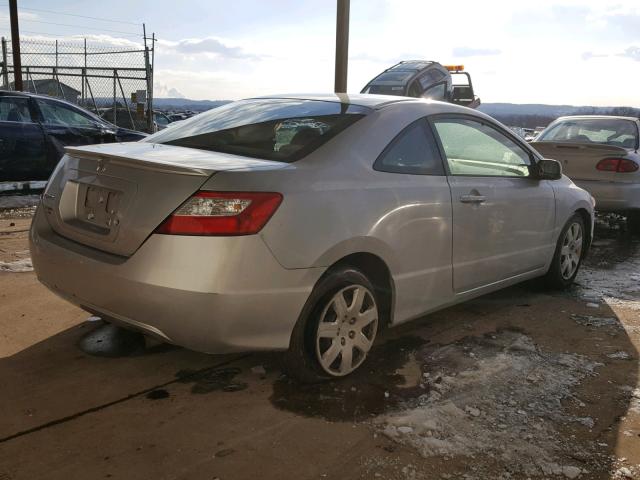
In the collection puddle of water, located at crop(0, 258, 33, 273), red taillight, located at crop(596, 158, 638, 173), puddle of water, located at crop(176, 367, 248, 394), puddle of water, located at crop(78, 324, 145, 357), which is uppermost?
red taillight, located at crop(596, 158, 638, 173)

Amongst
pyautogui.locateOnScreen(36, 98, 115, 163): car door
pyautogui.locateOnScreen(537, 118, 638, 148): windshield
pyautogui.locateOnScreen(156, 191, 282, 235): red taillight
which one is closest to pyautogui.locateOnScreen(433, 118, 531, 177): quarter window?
pyautogui.locateOnScreen(156, 191, 282, 235): red taillight

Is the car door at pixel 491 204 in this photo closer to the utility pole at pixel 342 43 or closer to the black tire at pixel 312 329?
the black tire at pixel 312 329

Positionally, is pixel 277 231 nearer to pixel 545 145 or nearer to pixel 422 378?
pixel 422 378

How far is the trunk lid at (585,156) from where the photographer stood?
7.97m

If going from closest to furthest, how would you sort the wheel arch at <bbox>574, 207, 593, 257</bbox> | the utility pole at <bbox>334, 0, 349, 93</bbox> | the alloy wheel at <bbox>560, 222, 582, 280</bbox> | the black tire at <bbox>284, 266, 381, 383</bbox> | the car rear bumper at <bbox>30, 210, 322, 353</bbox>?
1. the car rear bumper at <bbox>30, 210, 322, 353</bbox>
2. the black tire at <bbox>284, 266, 381, 383</bbox>
3. the alloy wheel at <bbox>560, 222, 582, 280</bbox>
4. the wheel arch at <bbox>574, 207, 593, 257</bbox>
5. the utility pole at <bbox>334, 0, 349, 93</bbox>

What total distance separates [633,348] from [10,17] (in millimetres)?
13716

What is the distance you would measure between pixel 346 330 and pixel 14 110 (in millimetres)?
7339

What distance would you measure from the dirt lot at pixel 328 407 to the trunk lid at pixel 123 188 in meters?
0.80

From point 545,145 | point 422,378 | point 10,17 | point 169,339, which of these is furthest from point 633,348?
point 10,17

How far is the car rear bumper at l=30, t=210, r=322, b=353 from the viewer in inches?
107

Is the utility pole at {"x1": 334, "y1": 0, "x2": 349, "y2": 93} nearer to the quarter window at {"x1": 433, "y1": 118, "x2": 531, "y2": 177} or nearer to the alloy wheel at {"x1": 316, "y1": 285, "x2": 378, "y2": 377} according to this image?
the quarter window at {"x1": 433, "y1": 118, "x2": 531, "y2": 177}

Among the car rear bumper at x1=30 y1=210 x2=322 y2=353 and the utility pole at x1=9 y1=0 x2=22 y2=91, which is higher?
the utility pole at x1=9 y1=0 x2=22 y2=91

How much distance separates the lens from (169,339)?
2.88 m

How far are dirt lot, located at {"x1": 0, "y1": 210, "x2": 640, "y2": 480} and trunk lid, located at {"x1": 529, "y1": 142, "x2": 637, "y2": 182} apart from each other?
415cm
